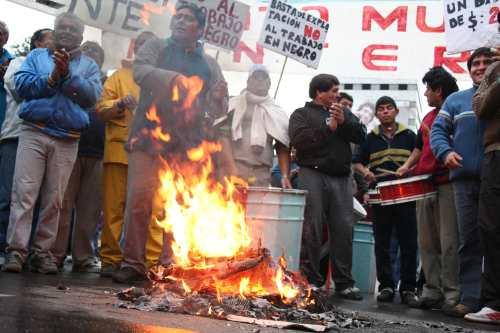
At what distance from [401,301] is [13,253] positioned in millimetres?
3641

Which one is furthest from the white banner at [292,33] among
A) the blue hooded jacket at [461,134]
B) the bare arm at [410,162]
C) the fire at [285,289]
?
the fire at [285,289]

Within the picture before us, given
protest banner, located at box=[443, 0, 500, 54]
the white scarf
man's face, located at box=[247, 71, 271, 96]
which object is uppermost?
protest banner, located at box=[443, 0, 500, 54]

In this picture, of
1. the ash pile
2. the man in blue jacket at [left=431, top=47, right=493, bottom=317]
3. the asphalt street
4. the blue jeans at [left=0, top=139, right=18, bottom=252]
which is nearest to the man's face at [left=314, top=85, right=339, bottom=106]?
the man in blue jacket at [left=431, top=47, right=493, bottom=317]

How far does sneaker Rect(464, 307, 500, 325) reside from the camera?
509 cm

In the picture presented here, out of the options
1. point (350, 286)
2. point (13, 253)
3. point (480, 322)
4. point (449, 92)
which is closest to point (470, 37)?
point (449, 92)

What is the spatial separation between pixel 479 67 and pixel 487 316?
2.16 meters

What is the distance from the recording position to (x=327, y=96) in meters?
7.41

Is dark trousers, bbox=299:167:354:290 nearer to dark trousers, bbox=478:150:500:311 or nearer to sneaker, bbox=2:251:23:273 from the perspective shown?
dark trousers, bbox=478:150:500:311

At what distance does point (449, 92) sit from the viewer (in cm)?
708

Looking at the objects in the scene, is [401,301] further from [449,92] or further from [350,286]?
[449,92]

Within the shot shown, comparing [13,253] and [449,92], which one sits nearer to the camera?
[13,253]

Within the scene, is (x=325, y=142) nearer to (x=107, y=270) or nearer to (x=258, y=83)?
(x=258, y=83)

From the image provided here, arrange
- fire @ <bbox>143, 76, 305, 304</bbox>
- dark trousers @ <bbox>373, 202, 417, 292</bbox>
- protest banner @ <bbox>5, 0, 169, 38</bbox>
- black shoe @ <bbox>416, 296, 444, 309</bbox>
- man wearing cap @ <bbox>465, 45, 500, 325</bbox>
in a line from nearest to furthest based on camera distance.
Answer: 1. fire @ <bbox>143, 76, 305, 304</bbox>
2. man wearing cap @ <bbox>465, 45, 500, 325</bbox>
3. black shoe @ <bbox>416, 296, 444, 309</bbox>
4. dark trousers @ <bbox>373, 202, 417, 292</bbox>
5. protest banner @ <bbox>5, 0, 169, 38</bbox>

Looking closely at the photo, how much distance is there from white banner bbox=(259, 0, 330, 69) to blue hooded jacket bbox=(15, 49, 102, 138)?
4029mm
